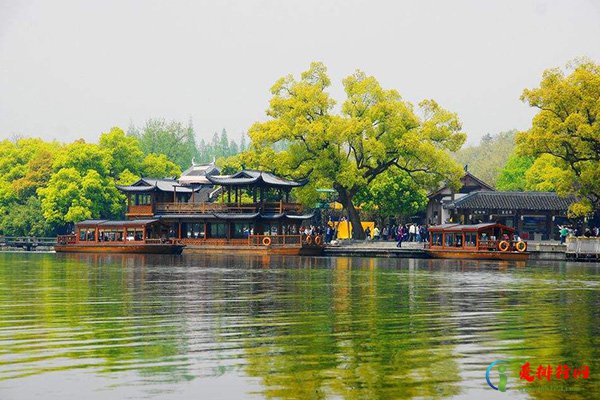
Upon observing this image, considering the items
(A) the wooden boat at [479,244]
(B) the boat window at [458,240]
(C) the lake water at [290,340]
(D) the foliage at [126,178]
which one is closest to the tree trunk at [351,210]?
(A) the wooden boat at [479,244]

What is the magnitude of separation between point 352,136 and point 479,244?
12183 millimetres

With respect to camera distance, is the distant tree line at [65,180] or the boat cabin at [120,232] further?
the distant tree line at [65,180]

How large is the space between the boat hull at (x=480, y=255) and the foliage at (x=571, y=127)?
Result: 380 centimetres

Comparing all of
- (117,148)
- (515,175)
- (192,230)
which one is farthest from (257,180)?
(515,175)

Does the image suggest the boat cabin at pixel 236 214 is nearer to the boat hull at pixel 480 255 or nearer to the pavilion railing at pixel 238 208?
the pavilion railing at pixel 238 208

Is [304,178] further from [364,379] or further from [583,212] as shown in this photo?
[364,379]

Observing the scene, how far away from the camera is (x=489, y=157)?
463ft

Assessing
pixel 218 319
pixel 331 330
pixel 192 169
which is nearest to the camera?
pixel 331 330

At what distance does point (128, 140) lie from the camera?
77.7 m

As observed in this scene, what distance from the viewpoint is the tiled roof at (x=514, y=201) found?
64.9m

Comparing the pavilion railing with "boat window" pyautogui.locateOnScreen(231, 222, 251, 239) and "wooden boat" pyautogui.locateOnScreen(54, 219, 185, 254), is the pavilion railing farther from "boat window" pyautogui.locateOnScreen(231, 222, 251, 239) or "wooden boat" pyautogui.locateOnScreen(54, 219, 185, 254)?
"wooden boat" pyautogui.locateOnScreen(54, 219, 185, 254)

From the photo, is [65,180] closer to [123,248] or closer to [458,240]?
[123,248]

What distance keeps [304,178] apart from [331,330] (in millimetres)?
48172

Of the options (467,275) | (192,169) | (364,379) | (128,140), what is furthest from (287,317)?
(192,169)
